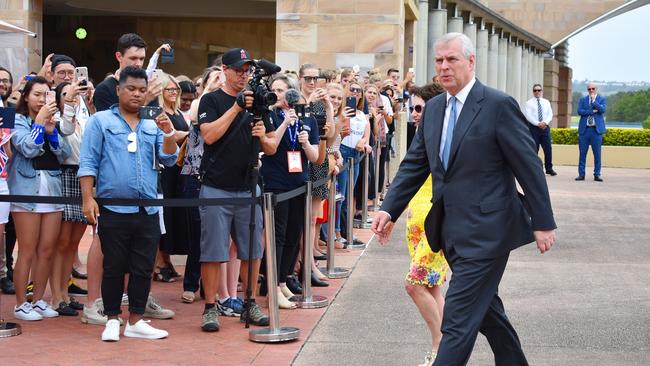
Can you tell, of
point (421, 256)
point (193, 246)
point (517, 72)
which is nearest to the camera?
point (421, 256)

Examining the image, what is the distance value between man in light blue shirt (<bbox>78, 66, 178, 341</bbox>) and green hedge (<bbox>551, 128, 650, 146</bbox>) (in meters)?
26.7

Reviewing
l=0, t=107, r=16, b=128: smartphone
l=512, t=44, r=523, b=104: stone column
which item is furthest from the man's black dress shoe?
l=512, t=44, r=523, b=104: stone column

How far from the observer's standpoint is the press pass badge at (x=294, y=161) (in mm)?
9055

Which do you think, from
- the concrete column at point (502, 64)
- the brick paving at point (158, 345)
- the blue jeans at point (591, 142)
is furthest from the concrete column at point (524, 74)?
the brick paving at point (158, 345)

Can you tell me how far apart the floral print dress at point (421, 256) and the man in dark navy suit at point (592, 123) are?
18356 millimetres

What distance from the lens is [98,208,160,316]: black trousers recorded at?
306 inches

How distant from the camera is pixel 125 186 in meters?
7.79

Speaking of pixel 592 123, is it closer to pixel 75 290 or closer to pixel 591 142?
A: pixel 591 142

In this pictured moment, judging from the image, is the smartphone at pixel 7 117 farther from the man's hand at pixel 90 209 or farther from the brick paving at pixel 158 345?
the brick paving at pixel 158 345

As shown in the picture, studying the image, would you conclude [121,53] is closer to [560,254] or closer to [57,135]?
[57,135]

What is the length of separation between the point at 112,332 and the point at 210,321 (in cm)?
74

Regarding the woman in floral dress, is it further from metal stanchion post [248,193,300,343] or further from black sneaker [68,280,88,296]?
black sneaker [68,280,88,296]

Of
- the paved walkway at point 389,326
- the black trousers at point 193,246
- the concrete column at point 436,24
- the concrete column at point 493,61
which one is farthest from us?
the concrete column at point 493,61

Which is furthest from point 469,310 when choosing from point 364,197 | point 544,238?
point 364,197
